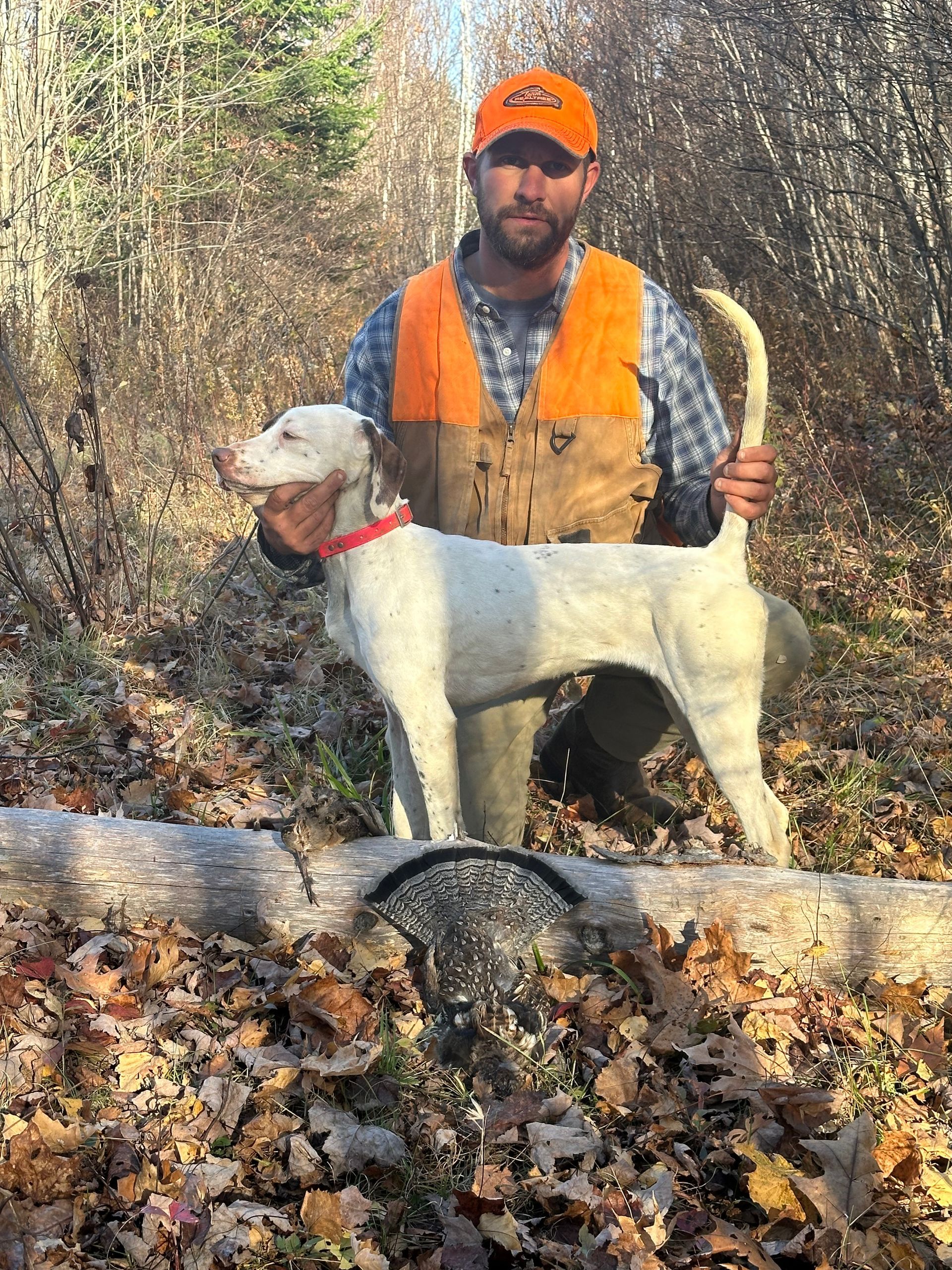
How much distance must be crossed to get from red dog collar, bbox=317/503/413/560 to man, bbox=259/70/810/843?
1.42ft

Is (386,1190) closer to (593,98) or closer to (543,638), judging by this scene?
(543,638)

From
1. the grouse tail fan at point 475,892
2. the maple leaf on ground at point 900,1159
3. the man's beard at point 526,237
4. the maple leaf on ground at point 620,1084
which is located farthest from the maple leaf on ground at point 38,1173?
the man's beard at point 526,237

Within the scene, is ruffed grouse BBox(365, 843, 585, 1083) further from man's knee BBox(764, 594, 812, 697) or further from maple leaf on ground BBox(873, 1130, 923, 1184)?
man's knee BBox(764, 594, 812, 697)

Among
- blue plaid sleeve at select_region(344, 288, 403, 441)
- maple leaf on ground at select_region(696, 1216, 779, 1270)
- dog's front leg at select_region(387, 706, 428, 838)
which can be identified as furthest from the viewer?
blue plaid sleeve at select_region(344, 288, 403, 441)

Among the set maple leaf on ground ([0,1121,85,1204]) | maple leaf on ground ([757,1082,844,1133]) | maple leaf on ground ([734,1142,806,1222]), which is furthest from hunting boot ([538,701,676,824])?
maple leaf on ground ([0,1121,85,1204])

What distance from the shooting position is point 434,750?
10.3 ft

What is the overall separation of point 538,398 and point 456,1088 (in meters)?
2.29

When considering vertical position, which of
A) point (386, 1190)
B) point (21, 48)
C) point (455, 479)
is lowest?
point (386, 1190)

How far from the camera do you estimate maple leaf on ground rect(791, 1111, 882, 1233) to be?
1983 mm

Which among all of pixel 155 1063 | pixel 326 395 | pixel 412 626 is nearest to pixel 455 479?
pixel 412 626

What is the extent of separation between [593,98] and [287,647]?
8.66m

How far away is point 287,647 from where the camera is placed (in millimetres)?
5242

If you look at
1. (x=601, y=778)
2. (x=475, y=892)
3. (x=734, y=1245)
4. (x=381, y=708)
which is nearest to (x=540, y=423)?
(x=601, y=778)

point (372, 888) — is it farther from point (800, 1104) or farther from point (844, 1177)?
point (844, 1177)
